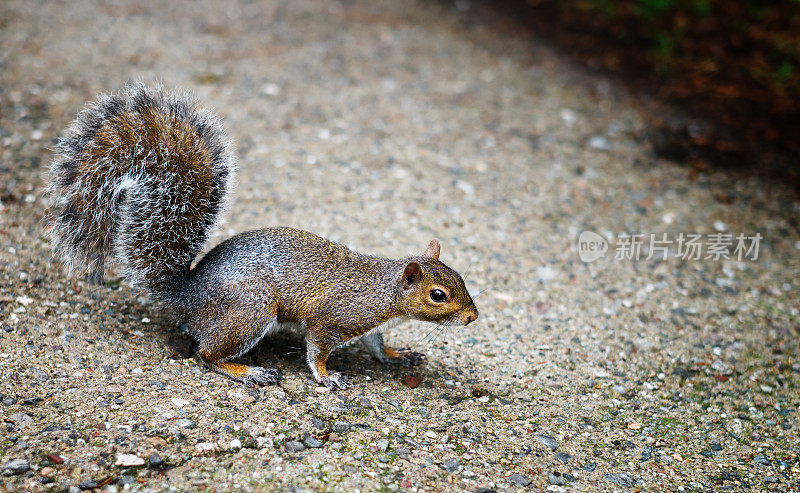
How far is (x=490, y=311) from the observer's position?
12.8 feet

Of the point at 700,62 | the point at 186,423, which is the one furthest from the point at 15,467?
the point at 700,62

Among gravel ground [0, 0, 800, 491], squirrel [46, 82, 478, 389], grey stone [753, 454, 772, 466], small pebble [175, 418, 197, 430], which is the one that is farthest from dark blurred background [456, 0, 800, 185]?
small pebble [175, 418, 197, 430]

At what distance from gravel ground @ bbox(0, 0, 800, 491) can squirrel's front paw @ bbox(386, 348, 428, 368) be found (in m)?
0.05

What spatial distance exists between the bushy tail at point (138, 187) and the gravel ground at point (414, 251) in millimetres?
407

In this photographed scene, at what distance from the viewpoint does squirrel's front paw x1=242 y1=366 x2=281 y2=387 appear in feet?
9.58

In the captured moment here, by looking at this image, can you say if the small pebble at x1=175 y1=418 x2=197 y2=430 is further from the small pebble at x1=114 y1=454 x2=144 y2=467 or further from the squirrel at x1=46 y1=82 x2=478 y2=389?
the squirrel at x1=46 y1=82 x2=478 y2=389

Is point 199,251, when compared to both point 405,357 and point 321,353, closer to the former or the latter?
point 321,353

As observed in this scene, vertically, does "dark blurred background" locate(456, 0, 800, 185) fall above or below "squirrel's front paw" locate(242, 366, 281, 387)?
above

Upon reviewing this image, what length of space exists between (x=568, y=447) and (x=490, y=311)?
1.12m

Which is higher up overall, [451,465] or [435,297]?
[435,297]

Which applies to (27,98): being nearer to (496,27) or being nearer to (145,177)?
(145,177)

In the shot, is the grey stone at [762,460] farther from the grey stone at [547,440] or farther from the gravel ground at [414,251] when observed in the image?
the grey stone at [547,440]

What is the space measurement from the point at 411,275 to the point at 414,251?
4.58 feet

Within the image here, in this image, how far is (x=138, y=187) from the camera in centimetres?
278
